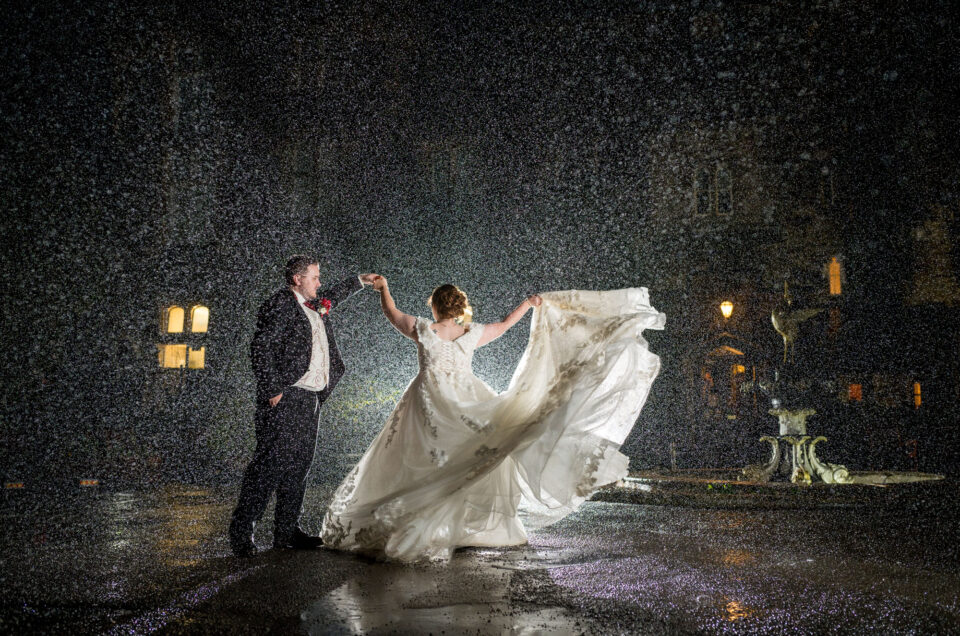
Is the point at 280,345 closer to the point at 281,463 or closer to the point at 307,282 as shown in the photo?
the point at 307,282

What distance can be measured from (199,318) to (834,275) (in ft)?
55.1

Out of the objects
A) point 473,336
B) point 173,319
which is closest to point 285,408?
point 473,336

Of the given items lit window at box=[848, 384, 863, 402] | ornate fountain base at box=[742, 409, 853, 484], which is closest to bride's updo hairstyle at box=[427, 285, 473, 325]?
ornate fountain base at box=[742, 409, 853, 484]

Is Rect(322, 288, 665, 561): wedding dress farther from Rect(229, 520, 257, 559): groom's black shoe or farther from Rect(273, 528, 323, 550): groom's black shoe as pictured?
Rect(229, 520, 257, 559): groom's black shoe

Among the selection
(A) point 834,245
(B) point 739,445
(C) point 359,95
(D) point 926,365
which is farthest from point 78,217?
(D) point 926,365

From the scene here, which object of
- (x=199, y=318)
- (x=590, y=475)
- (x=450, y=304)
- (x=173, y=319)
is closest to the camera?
(x=590, y=475)

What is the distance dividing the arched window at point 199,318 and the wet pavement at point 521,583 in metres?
11.9

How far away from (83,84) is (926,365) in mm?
18985

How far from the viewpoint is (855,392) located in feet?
51.5

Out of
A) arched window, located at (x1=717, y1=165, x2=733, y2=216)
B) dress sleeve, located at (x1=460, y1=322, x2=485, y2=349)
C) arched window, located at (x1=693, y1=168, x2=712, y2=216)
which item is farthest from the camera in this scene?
arched window, located at (x1=693, y1=168, x2=712, y2=216)

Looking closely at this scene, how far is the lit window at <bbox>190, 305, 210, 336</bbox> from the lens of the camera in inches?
672

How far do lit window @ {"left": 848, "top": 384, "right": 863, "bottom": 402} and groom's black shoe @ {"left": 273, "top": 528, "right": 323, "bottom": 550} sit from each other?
15.2m

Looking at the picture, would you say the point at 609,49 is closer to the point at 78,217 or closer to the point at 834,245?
the point at 834,245

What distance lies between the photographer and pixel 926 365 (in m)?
15.0
